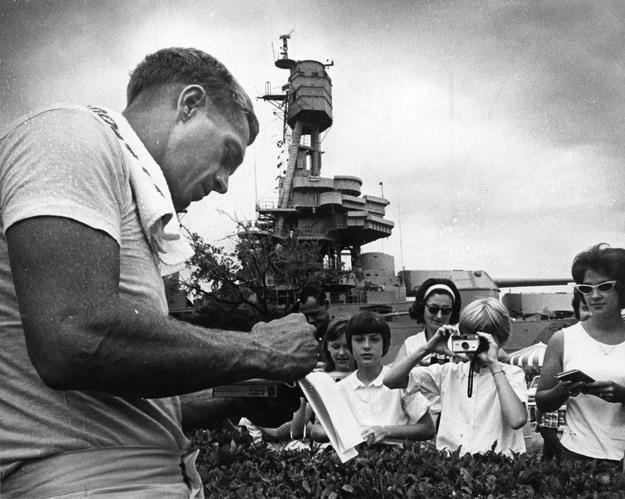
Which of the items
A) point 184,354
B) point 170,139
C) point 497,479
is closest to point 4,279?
point 184,354

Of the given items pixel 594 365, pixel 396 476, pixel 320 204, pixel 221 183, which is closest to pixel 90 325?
pixel 221 183

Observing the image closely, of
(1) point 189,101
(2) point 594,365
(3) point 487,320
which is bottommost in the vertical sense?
(2) point 594,365

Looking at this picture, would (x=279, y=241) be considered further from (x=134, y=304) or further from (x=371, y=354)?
(x=134, y=304)

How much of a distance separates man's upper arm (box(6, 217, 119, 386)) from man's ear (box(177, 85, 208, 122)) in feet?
1.34

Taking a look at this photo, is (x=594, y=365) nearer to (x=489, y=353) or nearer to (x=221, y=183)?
(x=489, y=353)

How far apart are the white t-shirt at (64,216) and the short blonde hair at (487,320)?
3151 mm

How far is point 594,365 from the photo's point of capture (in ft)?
11.0

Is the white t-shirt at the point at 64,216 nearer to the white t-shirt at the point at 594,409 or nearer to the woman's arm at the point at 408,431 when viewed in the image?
the woman's arm at the point at 408,431

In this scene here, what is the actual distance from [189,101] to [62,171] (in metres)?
0.38

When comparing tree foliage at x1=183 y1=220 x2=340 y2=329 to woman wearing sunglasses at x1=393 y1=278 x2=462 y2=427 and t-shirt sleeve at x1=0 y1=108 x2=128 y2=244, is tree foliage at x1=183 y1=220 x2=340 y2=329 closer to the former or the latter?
woman wearing sunglasses at x1=393 y1=278 x2=462 y2=427

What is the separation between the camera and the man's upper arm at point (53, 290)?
0.87 metres

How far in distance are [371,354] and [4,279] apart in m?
3.42

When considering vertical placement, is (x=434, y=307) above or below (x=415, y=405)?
above

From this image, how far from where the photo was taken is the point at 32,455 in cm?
96
